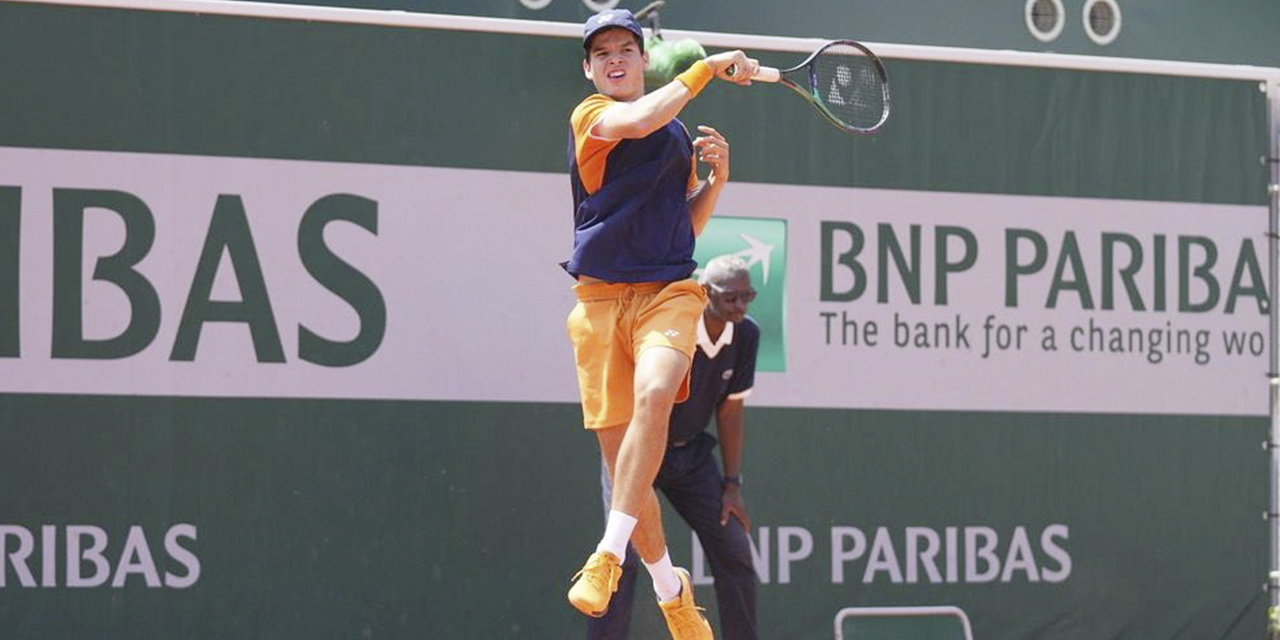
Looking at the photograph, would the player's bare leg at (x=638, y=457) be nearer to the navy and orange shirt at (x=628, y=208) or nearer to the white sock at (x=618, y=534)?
the white sock at (x=618, y=534)

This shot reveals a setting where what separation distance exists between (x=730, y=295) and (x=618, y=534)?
1868 millimetres

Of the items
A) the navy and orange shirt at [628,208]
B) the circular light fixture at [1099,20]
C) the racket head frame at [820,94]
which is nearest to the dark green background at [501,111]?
the circular light fixture at [1099,20]

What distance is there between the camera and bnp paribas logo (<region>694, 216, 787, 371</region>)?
312 inches

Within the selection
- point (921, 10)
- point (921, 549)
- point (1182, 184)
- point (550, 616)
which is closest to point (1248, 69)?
point (1182, 184)

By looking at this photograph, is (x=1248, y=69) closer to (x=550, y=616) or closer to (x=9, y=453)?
(x=550, y=616)

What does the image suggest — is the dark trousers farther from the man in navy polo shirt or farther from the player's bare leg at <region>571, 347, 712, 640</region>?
the player's bare leg at <region>571, 347, 712, 640</region>

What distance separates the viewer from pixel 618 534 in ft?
17.7

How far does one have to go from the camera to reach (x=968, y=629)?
7938mm

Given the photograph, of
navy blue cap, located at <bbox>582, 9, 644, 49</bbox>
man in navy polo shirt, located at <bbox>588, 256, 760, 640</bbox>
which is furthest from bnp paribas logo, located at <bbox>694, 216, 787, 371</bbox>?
navy blue cap, located at <bbox>582, 9, 644, 49</bbox>

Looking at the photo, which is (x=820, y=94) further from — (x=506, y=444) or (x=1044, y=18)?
(x=1044, y=18)

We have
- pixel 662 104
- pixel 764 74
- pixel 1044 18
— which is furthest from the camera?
pixel 1044 18

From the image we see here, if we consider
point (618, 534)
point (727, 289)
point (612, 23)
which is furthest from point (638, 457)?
point (727, 289)

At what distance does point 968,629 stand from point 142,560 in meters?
3.35

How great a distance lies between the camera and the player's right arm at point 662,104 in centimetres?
523
